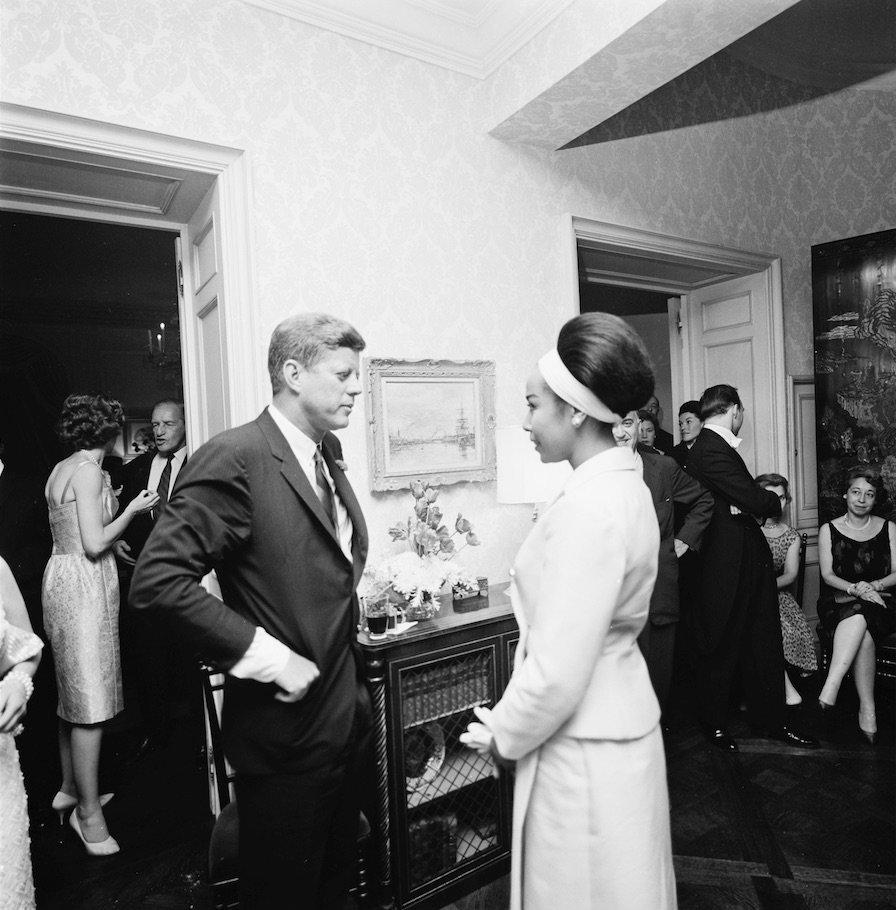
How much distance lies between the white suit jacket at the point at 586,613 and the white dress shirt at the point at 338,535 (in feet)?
1.63

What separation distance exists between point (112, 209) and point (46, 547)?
2.01m

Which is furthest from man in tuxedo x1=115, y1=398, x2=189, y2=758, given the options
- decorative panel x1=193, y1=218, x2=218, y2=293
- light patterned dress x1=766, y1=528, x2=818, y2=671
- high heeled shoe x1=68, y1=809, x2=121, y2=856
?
light patterned dress x1=766, y1=528, x2=818, y2=671

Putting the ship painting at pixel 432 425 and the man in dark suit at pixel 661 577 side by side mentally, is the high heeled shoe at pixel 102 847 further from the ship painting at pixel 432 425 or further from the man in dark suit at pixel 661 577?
the man in dark suit at pixel 661 577

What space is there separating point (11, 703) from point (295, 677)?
652 millimetres

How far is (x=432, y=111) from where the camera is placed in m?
2.99

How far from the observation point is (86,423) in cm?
299

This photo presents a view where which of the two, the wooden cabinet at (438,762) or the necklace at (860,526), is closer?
the wooden cabinet at (438,762)

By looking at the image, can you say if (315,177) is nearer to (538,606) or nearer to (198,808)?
(538,606)

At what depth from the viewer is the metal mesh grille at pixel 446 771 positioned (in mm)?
2273

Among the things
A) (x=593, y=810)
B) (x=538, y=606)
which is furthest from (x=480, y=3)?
(x=593, y=810)

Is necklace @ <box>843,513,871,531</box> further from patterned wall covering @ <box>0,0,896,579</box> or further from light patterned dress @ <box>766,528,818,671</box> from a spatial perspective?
patterned wall covering @ <box>0,0,896,579</box>

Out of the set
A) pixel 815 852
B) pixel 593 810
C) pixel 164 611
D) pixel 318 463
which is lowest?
pixel 815 852

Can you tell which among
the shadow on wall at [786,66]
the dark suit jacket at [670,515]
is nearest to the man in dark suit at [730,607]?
the dark suit jacket at [670,515]

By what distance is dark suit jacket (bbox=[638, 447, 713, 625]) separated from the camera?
9.95ft
